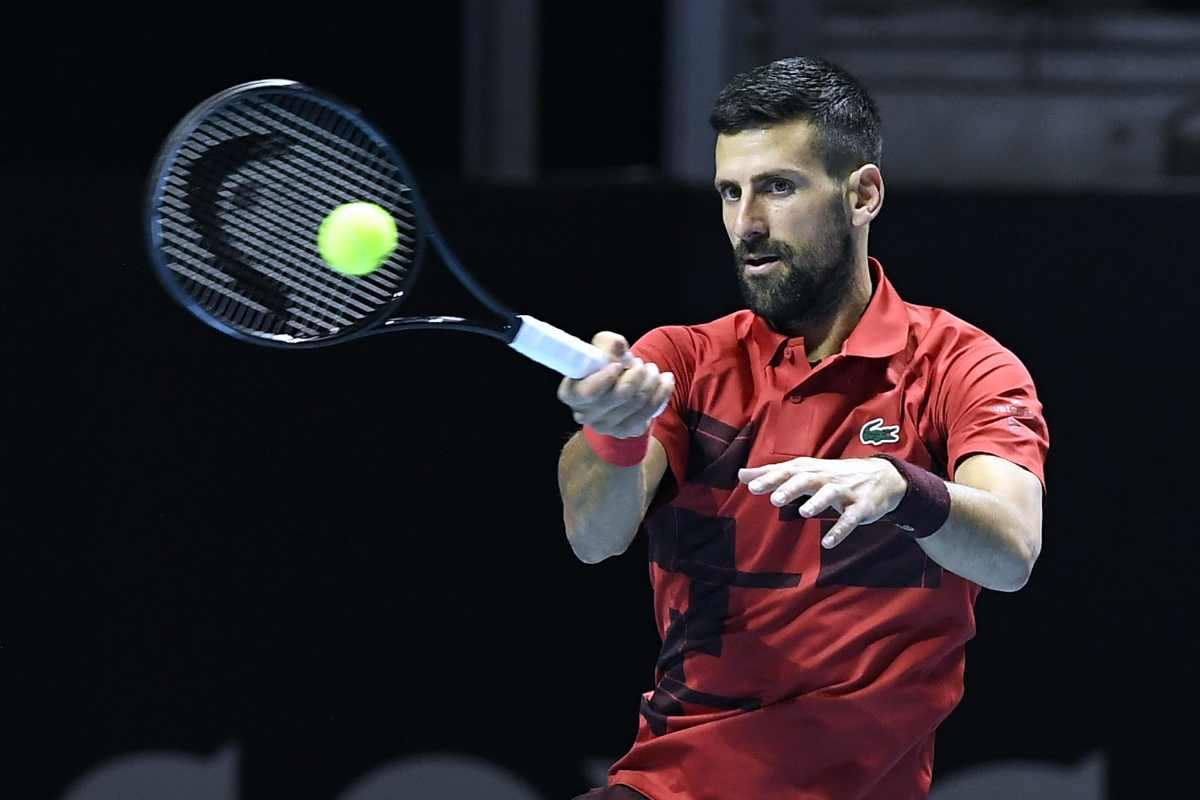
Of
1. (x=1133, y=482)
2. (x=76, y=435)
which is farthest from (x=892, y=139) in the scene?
(x=76, y=435)

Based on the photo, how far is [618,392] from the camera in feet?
7.23

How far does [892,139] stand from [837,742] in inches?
135

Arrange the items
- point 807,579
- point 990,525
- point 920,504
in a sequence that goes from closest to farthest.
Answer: point 920,504 < point 990,525 < point 807,579

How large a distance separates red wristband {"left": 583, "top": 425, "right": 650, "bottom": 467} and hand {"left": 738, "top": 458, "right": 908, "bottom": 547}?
0.25 metres

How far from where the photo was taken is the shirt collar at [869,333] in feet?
8.52

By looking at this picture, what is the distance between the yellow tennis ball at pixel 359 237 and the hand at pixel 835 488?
638mm

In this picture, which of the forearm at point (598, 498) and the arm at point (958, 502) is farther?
the forearm at point (598, 498)

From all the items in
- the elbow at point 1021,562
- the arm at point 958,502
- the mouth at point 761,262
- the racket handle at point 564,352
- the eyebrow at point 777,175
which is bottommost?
the elbow at point 1021,562

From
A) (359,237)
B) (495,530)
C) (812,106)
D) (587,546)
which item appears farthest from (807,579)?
(495,530)

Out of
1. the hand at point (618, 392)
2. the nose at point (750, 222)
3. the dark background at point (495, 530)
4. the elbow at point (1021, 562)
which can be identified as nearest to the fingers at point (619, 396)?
the hand at point (618, 392)

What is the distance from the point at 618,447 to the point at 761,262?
408 mm

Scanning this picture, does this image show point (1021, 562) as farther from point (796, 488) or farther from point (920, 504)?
point (796, 488)

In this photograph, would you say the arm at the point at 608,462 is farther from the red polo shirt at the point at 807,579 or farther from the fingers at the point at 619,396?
the red polo shirt at the point at 807,579

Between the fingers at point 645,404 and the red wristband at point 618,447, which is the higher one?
the fingers at point 645,404
